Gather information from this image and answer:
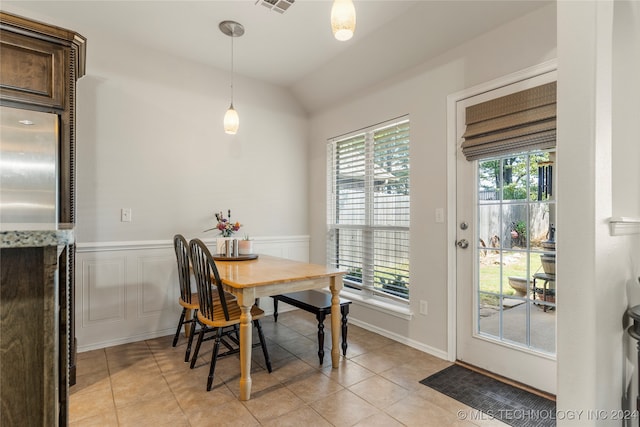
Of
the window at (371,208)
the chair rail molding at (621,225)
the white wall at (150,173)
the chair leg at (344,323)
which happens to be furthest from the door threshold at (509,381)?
the white wall at (150,173)

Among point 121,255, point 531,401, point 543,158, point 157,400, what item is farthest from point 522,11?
point 121,255

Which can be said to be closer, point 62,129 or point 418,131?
point 62,129

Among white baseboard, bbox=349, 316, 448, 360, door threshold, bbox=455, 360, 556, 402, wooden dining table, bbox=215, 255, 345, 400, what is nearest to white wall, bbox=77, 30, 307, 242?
wooden dining table, bbox=215, 255, 345, 400

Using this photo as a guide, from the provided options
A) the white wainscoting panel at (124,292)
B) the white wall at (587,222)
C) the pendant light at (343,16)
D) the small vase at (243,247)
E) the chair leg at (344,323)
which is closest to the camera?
the white wall at (587,222)

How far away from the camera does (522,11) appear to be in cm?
211

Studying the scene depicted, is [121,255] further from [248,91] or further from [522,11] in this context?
[522,11]

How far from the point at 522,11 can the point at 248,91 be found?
259 centimetres

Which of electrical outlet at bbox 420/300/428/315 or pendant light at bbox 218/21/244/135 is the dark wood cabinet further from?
electrical outlet at bbox 420/300/428/315

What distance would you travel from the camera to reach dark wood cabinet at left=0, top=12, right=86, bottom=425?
1.91m

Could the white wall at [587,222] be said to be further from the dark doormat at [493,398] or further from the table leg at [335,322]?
the table leg at [335,322]

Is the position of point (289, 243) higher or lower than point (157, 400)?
higher

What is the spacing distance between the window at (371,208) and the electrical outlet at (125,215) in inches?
80.3

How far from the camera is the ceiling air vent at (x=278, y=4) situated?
93.9 inches

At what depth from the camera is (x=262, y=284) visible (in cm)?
201
